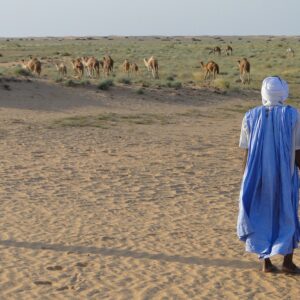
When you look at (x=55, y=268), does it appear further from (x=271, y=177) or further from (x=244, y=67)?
(x=244, y=67)

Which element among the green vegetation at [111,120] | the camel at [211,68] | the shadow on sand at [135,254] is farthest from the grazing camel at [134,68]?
the shadow on sand at [135,254]

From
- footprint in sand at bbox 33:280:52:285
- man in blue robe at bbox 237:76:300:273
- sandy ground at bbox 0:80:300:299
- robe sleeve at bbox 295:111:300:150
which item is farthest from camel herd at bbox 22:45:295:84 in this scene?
robe sleeve at bbox 295:111:300:150

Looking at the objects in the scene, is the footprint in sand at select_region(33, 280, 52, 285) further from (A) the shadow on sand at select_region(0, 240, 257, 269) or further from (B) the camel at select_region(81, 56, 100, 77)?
(B) the camel at select_region(81, 56, 100, 77)

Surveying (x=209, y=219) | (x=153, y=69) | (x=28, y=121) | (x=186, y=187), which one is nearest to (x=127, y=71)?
(x=153, y=69)

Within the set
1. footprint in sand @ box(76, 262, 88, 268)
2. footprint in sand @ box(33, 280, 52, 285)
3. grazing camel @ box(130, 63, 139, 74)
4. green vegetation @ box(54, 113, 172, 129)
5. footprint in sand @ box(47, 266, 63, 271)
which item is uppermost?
footprint in sand @ box(33, 280, 52, 285)

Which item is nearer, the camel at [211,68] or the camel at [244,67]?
the camel at [244,67]

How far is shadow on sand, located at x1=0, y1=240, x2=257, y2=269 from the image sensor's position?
21.3ft

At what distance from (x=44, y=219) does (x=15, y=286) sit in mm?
2445

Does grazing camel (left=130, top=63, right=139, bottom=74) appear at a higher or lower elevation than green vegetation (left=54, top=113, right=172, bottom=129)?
higher

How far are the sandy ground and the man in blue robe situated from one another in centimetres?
39

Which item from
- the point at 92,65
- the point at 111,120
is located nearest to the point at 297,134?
the point at 111,120

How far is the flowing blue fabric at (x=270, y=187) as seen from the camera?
5.79 meters

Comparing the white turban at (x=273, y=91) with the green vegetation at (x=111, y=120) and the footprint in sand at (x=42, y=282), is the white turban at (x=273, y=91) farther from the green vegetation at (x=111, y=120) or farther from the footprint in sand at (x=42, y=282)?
the green vegetation at (x=111, y=120)

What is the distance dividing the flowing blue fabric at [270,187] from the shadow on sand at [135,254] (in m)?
0.62
